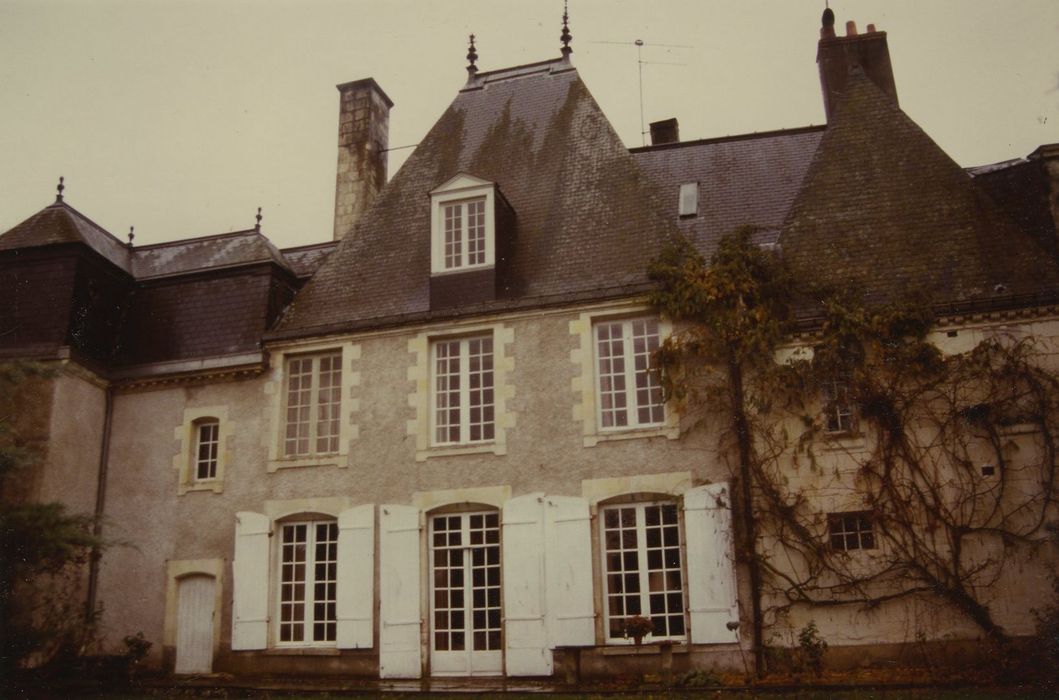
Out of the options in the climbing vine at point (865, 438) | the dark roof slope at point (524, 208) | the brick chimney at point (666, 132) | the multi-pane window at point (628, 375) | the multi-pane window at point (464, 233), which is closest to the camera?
the climbing vine at point (865, 438)

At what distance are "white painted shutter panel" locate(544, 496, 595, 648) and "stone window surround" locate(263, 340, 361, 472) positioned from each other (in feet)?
10.5

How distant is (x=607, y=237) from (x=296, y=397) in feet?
17.0

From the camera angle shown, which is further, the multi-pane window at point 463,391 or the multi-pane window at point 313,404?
the multi-pane window at point 313,404

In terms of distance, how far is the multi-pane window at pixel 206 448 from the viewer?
1438cm

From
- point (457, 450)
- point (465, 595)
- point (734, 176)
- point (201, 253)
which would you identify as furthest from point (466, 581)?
point (201, 253)

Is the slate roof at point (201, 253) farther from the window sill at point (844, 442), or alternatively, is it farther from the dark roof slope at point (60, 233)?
the window sill at point (844, 442)

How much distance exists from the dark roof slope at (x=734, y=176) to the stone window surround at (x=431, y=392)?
10.5ft

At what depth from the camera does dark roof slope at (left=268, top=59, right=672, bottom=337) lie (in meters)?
13.7

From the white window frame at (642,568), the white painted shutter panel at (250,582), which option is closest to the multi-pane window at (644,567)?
the white window frame at (642,568)

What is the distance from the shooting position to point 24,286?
578 inches

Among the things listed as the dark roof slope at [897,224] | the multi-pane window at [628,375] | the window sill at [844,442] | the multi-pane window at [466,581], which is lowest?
the multi-pane window at [466,581]

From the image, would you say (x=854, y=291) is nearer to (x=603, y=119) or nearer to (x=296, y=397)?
(x=603, y=119)

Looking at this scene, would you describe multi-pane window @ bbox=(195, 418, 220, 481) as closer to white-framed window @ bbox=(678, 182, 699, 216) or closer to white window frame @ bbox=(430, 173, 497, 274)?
white window frame @ bbox=(430, 173, 497, 274)

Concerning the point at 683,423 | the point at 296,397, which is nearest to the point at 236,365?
the point at 296,397
